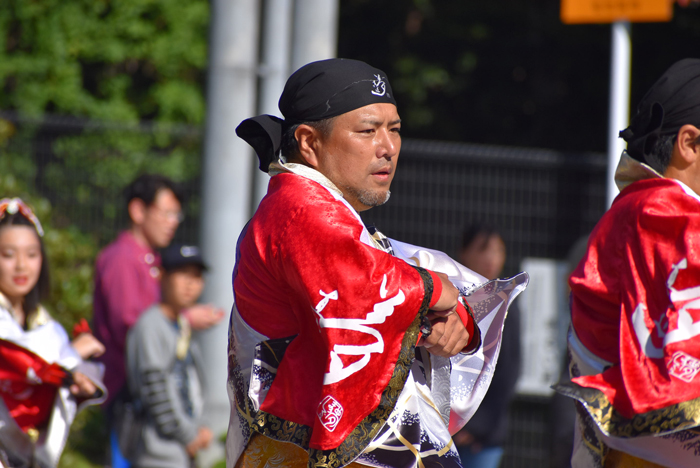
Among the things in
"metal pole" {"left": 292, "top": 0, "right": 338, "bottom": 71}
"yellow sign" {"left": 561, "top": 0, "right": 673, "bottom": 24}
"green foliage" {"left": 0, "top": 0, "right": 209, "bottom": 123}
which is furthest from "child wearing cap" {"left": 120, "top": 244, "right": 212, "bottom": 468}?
"green foliage" {"left": 0, "top": 0, "right": 209, "bottom": 123}

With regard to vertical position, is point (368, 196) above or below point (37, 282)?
above

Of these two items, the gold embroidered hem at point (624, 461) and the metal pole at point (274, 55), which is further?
→ the metal pole at point (274, 55)

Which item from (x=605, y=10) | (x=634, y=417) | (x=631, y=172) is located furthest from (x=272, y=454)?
(x=605, y=10)

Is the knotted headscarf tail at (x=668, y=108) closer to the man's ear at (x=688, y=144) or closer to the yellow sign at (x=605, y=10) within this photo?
the man's ear at (x=688, y=144)

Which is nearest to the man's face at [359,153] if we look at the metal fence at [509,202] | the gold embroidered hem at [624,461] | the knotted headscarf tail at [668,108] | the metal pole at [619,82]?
the knotted headscarf tail at [668,108]

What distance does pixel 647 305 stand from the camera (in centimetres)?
218

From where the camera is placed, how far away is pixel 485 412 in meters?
4.51

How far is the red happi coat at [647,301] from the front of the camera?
6.89 feet

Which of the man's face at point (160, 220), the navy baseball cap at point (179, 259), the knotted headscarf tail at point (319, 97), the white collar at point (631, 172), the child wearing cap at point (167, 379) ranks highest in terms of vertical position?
the knotted headscarf tail at point (319, 97)

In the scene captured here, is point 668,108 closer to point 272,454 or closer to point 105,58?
point 272,454

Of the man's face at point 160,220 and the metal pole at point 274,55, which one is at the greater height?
the metal pole at point 274,55

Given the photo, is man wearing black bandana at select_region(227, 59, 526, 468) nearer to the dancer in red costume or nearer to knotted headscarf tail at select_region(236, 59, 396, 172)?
knotted headscarf tail at select_region(236, 59, 396, 172)

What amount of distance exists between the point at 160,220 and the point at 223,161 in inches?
20.9

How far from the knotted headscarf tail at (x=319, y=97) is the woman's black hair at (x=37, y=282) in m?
1.66
